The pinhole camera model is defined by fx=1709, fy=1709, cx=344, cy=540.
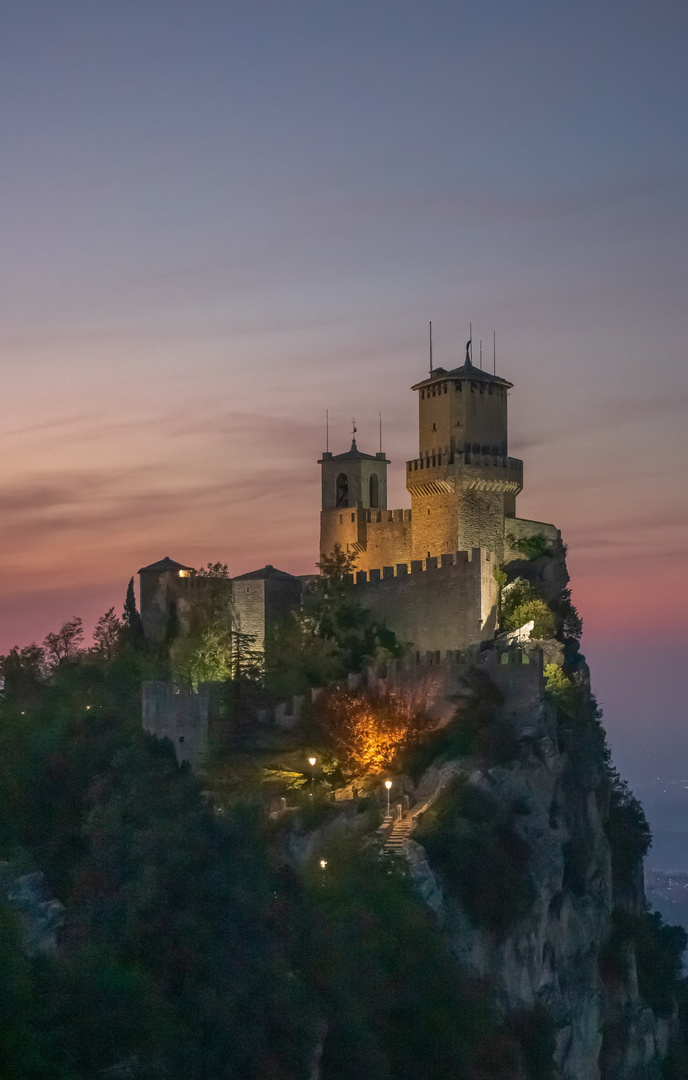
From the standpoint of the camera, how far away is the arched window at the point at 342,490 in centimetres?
6719

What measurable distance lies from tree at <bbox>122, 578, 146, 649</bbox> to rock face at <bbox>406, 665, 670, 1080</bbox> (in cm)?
1611

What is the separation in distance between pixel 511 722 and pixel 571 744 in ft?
11.0

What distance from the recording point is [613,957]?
57.8m

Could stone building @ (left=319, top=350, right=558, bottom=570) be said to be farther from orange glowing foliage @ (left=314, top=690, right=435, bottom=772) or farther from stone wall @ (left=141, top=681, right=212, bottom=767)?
stone wall @ (left=141, top=681, right=212, bottom=767)

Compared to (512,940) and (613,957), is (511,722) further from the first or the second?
(613,957)

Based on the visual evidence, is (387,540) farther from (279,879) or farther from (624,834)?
(279,879)

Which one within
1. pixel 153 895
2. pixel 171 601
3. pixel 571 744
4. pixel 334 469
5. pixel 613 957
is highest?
pixel 334 469

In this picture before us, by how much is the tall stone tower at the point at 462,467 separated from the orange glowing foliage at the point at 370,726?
9.14 meters

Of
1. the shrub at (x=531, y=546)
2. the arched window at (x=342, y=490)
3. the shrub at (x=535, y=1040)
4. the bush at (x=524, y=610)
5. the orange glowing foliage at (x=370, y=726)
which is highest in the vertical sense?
the arched window at (x=342, y=490)

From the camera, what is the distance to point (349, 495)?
221 ft

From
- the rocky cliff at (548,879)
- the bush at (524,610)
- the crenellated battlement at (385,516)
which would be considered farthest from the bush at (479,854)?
the crenellated battlement at (385,516)

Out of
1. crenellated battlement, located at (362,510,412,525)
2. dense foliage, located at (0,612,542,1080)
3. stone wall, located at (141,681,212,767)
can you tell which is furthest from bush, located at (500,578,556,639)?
dense foliage, located at (0,612,542,1080)

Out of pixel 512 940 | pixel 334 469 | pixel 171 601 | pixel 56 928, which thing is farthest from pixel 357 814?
pixel 334 469

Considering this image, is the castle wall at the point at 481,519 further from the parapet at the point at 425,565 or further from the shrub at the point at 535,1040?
the shrub at the point at 535,1040
